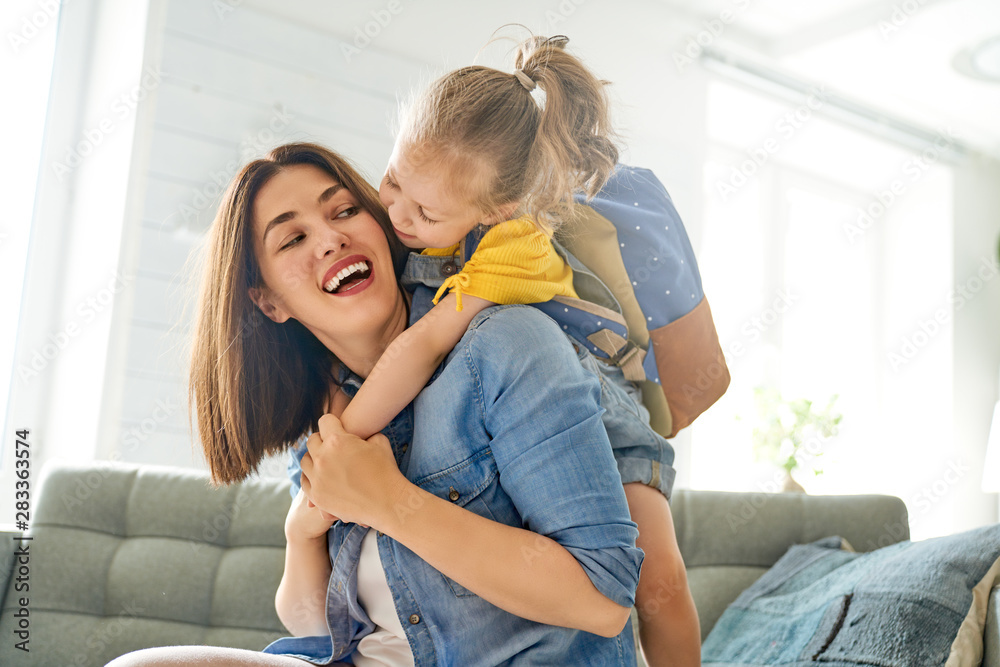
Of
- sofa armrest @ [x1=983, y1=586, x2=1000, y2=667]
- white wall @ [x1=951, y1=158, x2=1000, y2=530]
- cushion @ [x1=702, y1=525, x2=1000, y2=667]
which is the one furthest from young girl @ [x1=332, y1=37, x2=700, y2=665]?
white wall @ [x1=951, y1=158, x2=1000, y2=530]

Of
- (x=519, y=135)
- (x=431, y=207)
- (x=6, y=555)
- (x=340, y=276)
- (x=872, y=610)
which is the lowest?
(x=6, y=555)

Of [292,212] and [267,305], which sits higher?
[292,212]

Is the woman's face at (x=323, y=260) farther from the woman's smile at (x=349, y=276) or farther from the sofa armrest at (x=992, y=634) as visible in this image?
the sofa armrest at (x=992, y=634)

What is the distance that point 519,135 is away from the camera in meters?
1.17

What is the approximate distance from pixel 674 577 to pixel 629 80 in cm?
327

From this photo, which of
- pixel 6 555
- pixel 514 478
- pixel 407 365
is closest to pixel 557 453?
pixel 514 478

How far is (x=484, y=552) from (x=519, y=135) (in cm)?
64

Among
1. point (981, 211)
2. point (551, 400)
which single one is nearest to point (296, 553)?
point (551, 400)

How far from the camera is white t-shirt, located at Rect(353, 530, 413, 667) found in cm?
104

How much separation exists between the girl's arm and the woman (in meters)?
0.03

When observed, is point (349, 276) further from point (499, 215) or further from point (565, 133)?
point (565, 133)

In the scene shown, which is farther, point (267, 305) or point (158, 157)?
point (158, 157)

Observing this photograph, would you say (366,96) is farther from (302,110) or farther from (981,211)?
(981,211)

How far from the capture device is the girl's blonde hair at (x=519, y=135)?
1136mm
